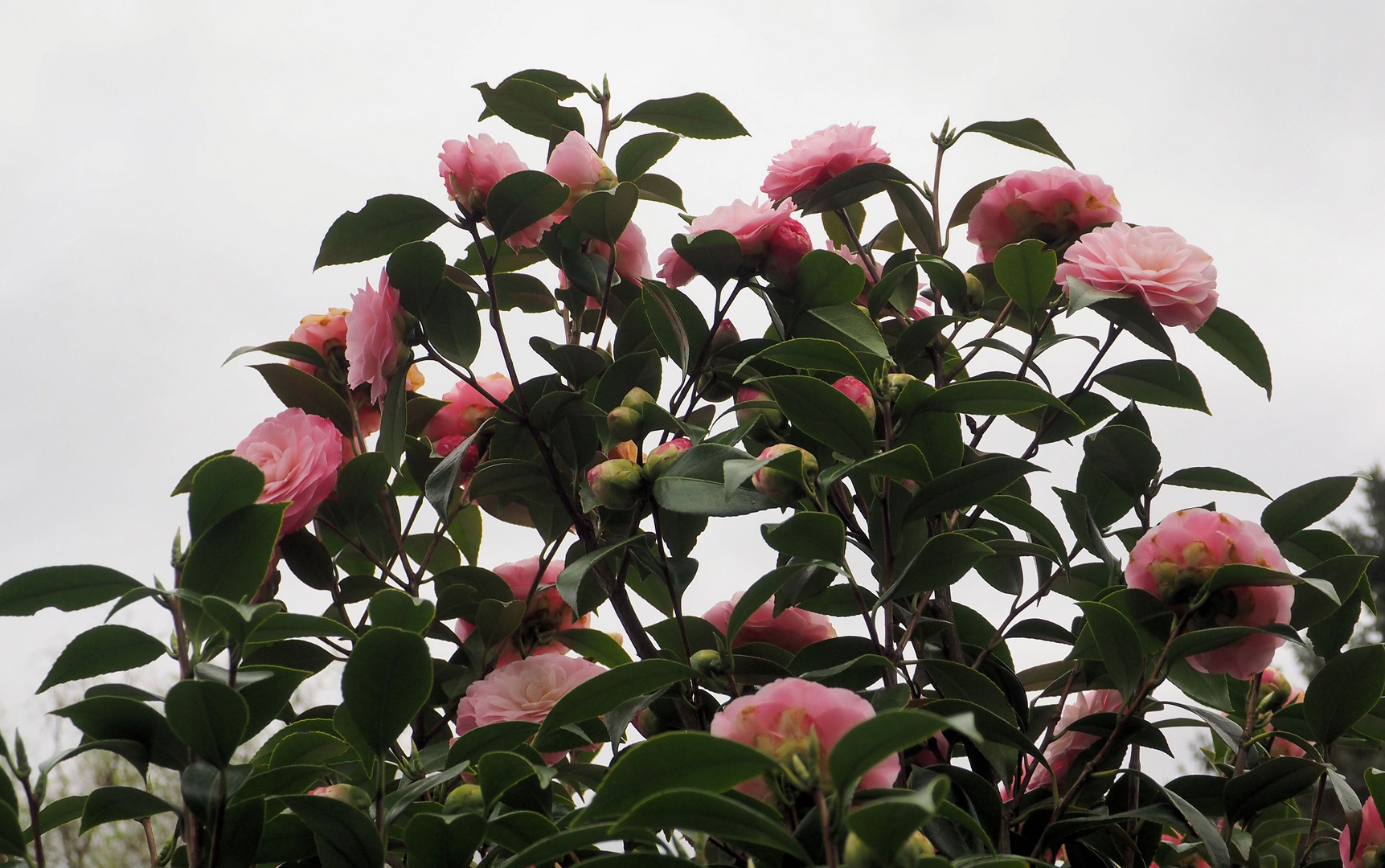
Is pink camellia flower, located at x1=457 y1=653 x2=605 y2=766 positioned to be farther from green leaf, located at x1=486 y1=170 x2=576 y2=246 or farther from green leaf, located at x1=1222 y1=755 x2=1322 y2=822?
green leaf, located at x1=1222 y1=755 x2=1322 y2=822

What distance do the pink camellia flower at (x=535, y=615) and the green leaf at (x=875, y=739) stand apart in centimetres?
56

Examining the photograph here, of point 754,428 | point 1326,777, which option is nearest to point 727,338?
point 754,428

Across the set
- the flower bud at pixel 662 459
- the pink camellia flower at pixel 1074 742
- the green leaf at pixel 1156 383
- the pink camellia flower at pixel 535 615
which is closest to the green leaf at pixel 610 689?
the flower bud at pixel 662 459

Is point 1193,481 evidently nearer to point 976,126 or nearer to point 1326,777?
point 1326,777

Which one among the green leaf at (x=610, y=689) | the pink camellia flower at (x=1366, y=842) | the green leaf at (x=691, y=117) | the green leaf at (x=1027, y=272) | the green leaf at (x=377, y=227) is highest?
the green leaf at (x=691, y=117)

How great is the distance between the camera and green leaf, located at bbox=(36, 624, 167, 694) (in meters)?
0.61

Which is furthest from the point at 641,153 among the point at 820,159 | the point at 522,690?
the point at 522,690

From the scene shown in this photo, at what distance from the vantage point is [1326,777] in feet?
2.46

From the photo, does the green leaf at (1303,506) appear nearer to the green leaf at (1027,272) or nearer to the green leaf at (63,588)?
the green leaf at (1027,272)

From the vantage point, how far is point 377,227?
2.98 ft

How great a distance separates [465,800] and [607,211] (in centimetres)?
51

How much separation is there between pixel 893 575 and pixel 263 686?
17.1 inches

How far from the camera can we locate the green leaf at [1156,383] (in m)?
0.91

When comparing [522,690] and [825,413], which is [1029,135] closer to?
[825,413]
